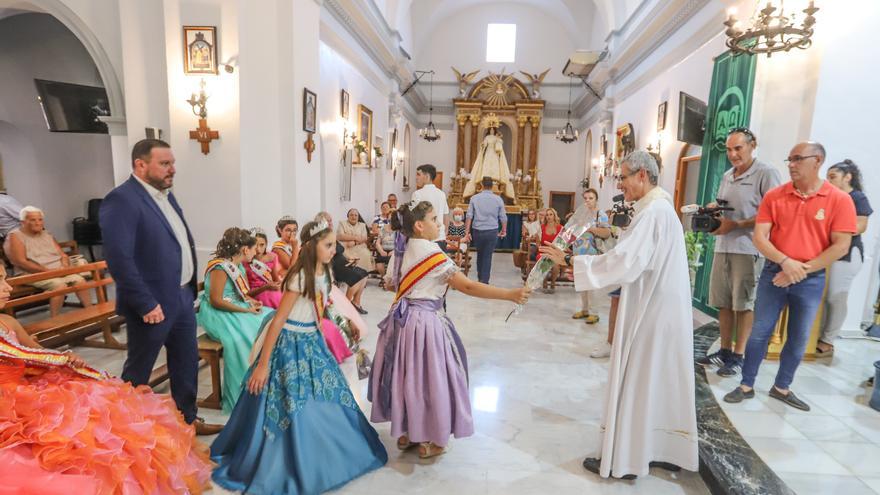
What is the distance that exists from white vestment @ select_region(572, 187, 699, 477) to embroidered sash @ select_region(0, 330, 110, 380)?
242 cm

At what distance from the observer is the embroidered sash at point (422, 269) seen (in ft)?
8.07

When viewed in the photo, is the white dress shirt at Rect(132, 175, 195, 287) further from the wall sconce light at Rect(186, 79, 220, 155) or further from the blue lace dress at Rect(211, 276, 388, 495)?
the wall sconce light at Rect(186, 79, 220, 155)

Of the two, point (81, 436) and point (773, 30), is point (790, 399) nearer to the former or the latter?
point (773, 30)

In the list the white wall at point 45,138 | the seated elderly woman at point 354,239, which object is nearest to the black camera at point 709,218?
the seated elderly woman at point 354,239

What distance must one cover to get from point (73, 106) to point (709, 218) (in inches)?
294

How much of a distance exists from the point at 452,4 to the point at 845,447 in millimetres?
14959

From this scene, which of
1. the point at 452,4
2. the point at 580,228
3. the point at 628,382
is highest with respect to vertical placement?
the point at 452,4

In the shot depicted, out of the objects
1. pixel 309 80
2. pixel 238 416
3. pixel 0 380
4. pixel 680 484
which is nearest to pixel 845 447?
pixel 680 484

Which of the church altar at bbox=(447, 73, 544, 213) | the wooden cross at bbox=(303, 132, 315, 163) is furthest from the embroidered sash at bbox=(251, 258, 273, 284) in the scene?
the church altar at bbox=(447, 73, 544, 213)

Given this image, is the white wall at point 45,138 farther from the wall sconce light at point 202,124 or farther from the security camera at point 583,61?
the security camera at point 583,61

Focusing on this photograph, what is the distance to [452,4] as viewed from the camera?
47.9 ft

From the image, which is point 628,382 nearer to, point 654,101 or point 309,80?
point 309,80

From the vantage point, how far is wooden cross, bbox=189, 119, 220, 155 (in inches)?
186

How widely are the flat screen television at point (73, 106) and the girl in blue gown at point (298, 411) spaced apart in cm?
531
